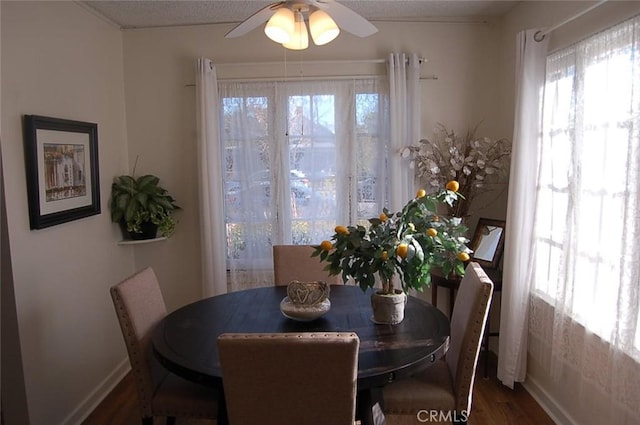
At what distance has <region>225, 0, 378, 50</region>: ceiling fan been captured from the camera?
1884 mm

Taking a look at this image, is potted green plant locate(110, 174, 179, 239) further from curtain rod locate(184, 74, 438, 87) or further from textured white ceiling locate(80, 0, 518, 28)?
textured white ceiling locate(80, 0, 518, 28)

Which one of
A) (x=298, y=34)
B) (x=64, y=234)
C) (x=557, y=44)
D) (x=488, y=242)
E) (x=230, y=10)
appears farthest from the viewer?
(x=488, y=242)

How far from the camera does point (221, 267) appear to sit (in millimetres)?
3314

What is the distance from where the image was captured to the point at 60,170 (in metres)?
2.52

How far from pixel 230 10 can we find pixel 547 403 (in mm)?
3164

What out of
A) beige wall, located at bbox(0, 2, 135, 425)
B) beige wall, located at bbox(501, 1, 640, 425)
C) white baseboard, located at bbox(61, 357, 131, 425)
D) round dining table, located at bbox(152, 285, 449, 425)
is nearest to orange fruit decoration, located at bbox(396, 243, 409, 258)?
round dining table, located at bbox(152, 285, 449, 425)

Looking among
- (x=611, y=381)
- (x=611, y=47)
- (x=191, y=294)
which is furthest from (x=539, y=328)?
(x=191, y=294)

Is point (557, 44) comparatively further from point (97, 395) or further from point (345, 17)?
point (97, 395)

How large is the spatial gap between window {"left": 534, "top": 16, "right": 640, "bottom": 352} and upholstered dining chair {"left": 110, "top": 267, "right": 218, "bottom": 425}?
1.79m

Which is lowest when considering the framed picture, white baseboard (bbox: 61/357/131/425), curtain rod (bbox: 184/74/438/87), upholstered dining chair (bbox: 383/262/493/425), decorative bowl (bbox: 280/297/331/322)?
white baseboard (bbox: 61/357/131/425)

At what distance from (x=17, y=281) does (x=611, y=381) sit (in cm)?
281

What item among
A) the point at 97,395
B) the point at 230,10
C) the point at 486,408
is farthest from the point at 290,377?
the point at 230,10

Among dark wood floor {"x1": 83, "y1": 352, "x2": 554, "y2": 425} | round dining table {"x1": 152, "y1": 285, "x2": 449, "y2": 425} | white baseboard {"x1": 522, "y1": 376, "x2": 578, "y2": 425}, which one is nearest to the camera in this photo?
round dining table {"x1": 152, "y1": 285, "x2": 449, "y2": 425}

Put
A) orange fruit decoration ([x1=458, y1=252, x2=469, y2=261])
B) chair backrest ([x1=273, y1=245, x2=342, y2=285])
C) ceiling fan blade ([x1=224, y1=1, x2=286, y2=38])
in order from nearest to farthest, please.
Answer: orange fruit decoration ([x1=458, y1=252, x2=469, y2=261])
ceiling fan blade ([x1=224, y1=1, x2=286, y2=38])
chair backrest ([x1=273, y1=245, x2=342, y2=285])
